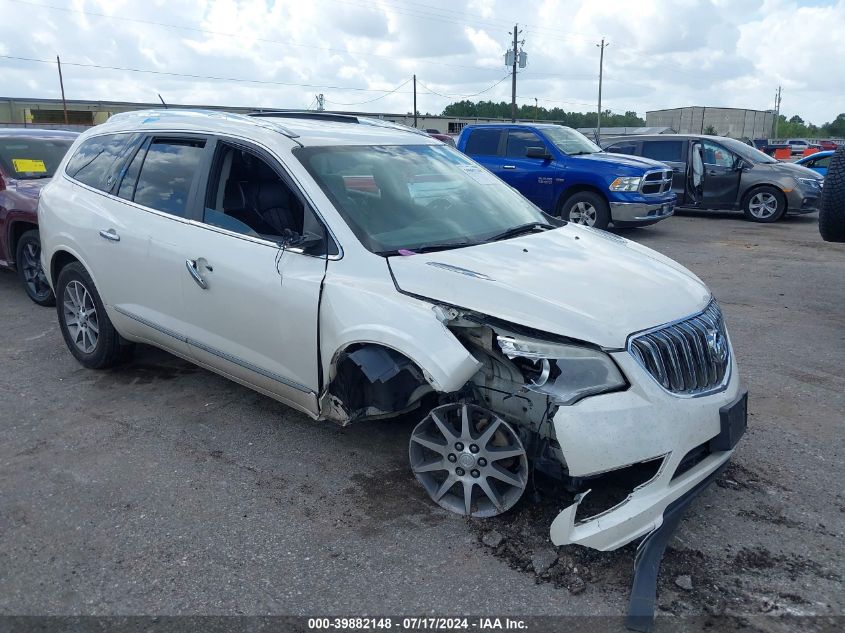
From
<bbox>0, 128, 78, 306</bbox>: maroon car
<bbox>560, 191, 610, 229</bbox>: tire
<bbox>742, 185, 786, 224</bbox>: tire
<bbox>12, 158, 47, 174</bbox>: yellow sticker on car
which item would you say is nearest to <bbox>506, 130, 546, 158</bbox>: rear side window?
<bbox>560, 191, 610, 229</bbox>: tire

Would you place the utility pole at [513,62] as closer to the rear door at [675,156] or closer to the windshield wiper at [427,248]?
the rear door at [675,156]

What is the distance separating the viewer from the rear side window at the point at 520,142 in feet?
40.5

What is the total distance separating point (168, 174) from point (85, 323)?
150 cm

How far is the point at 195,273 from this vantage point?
413 cm

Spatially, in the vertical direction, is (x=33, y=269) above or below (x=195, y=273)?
below

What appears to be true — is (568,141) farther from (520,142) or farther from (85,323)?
(85,323)

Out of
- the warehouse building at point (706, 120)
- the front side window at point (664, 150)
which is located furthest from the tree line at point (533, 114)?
the front side window at point (664, 150)

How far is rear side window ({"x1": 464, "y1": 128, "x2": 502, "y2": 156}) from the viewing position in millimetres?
12789

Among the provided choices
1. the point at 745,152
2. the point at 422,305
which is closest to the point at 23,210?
the point at 422,305

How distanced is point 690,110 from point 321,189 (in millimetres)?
67092

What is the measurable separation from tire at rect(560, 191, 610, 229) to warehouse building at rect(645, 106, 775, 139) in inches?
2137

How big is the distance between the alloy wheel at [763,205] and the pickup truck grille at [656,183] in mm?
2814

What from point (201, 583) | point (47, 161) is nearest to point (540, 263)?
point (201, 583)

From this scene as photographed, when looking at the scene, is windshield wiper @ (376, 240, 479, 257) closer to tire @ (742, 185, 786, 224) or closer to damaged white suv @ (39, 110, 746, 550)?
damaged white suv @ (39, 110, 746, 550)
